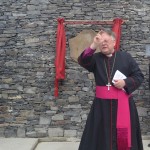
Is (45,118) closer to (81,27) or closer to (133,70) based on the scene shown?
(81,27)

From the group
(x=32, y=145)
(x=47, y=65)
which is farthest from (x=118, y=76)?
(x=47, y=65)

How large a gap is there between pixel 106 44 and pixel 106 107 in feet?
1.96

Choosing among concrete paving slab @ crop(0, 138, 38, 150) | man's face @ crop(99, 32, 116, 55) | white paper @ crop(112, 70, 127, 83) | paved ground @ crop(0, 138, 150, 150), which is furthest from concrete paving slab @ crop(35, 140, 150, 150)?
man's face @ crop(99, 32, 116, 55)

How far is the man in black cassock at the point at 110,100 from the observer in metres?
3.10

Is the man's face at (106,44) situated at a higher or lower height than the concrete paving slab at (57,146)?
higher

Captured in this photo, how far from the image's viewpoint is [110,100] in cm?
313

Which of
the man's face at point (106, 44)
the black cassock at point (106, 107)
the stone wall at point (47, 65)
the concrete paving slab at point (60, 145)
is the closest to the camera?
the man's face at point (106, 44)

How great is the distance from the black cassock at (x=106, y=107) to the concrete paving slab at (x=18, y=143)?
1783 millimetres

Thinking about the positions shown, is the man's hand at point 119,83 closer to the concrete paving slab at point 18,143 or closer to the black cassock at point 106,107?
the black cassock at point 106,107

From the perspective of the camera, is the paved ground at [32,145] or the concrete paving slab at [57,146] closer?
the paved ground at [32,145]

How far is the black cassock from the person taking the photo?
10.2 feet

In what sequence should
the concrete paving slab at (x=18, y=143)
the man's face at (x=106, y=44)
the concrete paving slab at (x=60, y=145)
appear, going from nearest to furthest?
the man's face at (x=106, y=44), the concrete paving slab at (x=18, y=143), the concrete paving slab at (x=60, y=145)

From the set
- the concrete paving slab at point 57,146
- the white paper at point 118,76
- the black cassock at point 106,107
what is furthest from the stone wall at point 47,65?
the white paper at point 118,76

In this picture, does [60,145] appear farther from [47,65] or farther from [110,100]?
[110,100]
